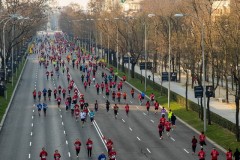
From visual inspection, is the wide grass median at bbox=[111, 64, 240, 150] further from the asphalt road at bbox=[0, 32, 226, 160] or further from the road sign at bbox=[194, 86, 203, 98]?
the road sign at bbox=[194, 86, 203, 98]

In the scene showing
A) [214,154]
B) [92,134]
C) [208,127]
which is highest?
[214,154]

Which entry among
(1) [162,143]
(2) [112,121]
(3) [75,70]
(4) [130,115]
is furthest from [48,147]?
(3) [75,70]

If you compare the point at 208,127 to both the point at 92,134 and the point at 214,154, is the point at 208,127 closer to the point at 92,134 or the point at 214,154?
the point at 92,134

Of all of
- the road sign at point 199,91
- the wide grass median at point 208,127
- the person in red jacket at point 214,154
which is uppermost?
the road sign at point 199,91

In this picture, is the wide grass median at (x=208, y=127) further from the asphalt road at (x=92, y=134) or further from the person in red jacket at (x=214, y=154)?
the person in red jacket at (x=214, y=154)

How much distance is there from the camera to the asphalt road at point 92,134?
3781 centimetres

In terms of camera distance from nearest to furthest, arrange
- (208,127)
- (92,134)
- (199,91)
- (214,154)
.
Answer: (214,154)
(92,134)
(208,127)
(199,91)

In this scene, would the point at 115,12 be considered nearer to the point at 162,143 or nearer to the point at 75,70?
the point at 75,70

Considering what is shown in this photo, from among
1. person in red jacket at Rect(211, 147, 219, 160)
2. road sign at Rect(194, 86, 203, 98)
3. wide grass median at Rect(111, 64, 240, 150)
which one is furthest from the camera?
road sign at Rect(194, 86, 203, 98)

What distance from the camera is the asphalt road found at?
37812 mm

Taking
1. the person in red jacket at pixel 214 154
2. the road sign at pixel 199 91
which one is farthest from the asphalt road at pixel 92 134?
the person in red jacket at pixel 214 154

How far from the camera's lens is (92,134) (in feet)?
147

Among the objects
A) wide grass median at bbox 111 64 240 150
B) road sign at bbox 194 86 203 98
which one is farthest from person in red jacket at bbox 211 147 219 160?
road sign at bbox 194 86 203 98

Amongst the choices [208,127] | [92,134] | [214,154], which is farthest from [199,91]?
[214,154]
